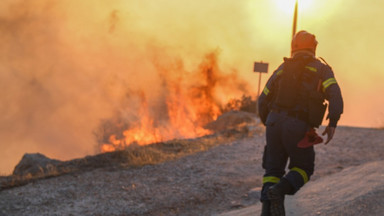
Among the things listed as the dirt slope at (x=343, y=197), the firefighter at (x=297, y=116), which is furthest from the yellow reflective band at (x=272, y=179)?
the dirt slope at (x=343, y=197)

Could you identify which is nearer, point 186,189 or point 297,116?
point 297,116

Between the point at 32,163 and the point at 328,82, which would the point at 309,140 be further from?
the point at 32,163

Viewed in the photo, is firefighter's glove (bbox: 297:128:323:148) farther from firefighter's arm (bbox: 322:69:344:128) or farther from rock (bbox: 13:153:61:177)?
rock (bbox: 13:153:61:177)

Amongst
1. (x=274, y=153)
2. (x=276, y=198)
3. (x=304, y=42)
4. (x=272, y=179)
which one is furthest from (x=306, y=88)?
(x=276, y=198)

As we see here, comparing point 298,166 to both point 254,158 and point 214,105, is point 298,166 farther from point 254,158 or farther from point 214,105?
point 214,105

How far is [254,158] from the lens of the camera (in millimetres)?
10805

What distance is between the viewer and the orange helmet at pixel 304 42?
4417 millimetres

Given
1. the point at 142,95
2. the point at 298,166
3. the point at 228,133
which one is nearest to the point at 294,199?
the point at 298,166

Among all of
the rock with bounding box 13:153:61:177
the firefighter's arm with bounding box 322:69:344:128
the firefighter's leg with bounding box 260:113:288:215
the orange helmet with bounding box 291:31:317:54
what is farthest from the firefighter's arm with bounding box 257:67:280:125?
the rock with bounding box 13:153:61:177

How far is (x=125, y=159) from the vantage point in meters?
10.6

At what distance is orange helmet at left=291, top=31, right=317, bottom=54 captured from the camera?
4.42 metres

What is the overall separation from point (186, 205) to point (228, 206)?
64cm

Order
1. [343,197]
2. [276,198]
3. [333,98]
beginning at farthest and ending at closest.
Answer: [343,197]
[333,98]
[276,198]

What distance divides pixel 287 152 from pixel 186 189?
3874 millimetres
